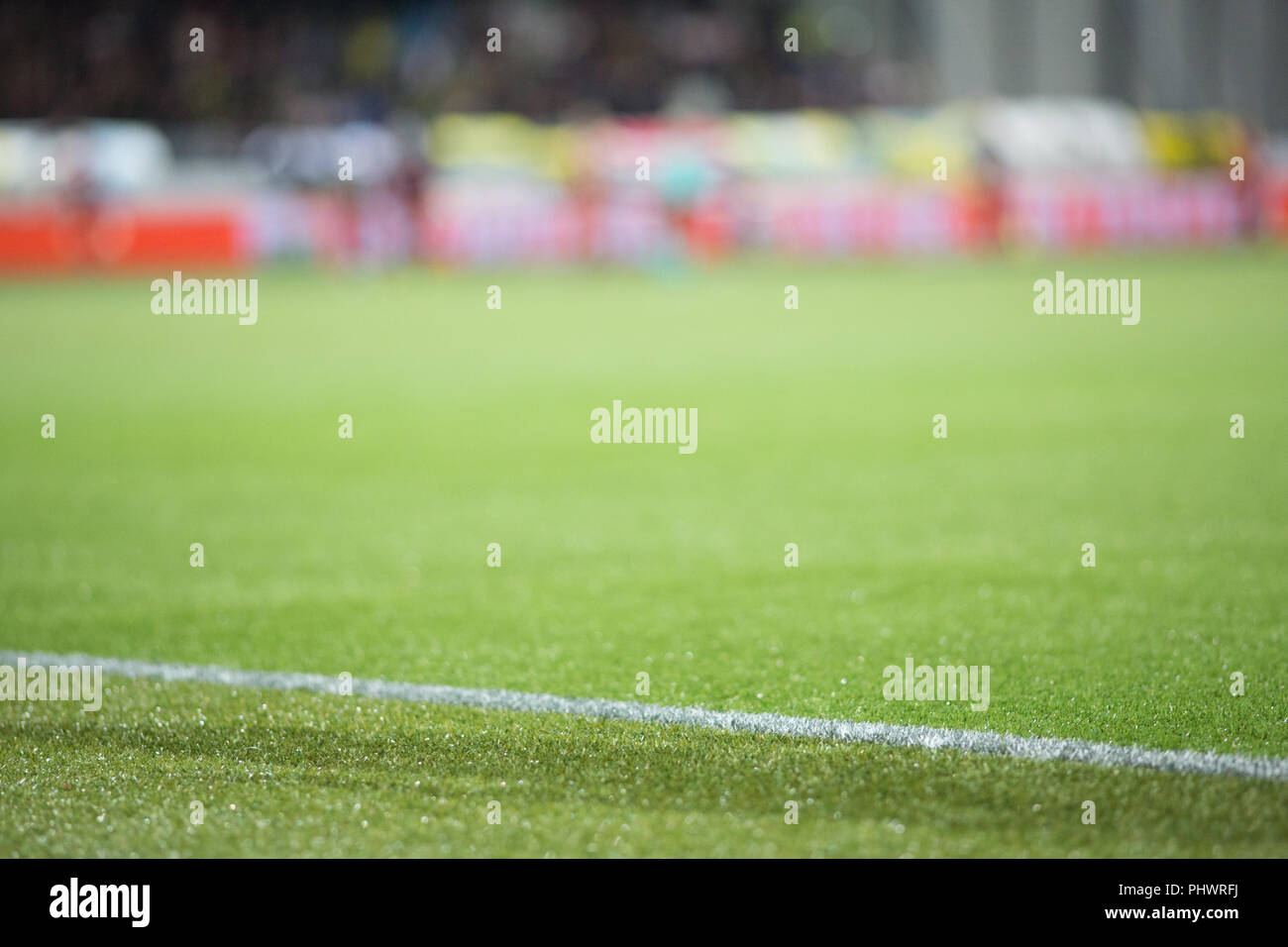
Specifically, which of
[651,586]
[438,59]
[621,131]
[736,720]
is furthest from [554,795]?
[438,59]

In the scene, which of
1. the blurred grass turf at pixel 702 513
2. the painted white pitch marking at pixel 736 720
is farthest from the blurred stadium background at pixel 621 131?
the painted white pitch marking at pixel 736 720

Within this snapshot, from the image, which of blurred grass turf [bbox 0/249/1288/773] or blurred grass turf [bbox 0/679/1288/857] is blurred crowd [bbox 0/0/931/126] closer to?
blurred grass turf [bbox 0/249/1288/773]

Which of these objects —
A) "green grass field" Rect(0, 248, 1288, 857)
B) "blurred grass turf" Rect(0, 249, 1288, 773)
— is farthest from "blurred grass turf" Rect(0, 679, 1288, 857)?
"blurred grass turf" Rect(0, 249, 1288, 773)

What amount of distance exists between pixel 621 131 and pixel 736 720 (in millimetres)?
24897

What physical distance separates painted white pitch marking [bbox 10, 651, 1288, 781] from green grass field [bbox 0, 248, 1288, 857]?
0.08 metres

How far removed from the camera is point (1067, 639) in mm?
5352

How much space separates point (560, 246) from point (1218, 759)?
22.8 m

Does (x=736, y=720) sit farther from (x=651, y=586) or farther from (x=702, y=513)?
(x=702, y=513)

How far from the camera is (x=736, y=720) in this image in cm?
458

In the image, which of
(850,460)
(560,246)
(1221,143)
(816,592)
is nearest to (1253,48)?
(1221,143)

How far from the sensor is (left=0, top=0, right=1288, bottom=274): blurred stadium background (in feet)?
84.3

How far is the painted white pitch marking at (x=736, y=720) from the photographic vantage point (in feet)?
13.4

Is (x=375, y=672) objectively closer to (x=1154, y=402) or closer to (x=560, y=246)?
(x=1154, y=402)
